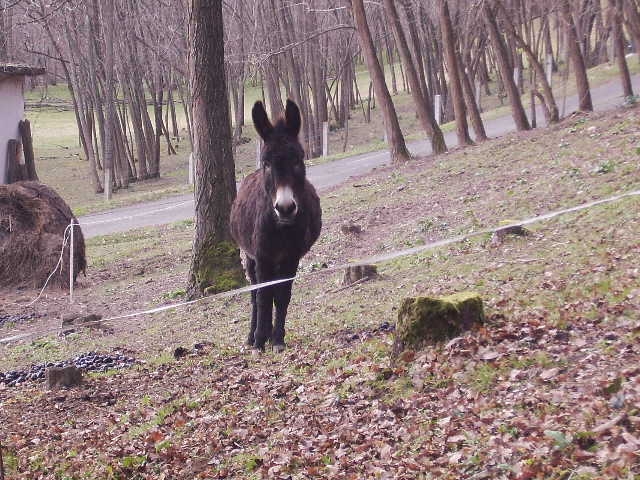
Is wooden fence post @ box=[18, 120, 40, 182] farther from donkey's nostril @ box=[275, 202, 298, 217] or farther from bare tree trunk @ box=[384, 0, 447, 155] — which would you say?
donkey's nostril @ box=[275, 202, 298, 217]

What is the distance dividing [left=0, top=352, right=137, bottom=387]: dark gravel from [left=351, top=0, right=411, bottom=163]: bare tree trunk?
1571 cm

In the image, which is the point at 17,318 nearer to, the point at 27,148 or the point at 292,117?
the point at 292,117

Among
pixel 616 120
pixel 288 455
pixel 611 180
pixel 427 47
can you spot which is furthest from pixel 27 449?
pixel 427 47

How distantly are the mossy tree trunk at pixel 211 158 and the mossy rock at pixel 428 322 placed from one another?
6.94m

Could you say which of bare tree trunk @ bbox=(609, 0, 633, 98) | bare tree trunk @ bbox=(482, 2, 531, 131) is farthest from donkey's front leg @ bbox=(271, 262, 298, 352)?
bare tree trunk @ bbox=(609, 0, 633, 98)

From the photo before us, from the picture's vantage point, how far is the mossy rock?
301 inches

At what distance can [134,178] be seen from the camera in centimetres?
4747

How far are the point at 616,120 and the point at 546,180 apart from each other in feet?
13.4

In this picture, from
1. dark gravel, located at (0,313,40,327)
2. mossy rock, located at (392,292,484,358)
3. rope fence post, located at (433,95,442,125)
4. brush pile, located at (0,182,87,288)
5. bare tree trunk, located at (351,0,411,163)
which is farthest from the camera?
rope fence post, located at (433,95,442,125)

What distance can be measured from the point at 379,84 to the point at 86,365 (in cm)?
1686

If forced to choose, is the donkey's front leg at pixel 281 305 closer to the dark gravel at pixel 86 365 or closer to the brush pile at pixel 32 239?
the dark gravel at pixel 86 365

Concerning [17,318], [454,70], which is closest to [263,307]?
[17,318]

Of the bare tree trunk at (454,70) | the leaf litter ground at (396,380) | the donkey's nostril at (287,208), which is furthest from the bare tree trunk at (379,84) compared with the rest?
the donkey's nostril at (287,208)

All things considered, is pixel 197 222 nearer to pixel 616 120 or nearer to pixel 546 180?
pixel 546 180
